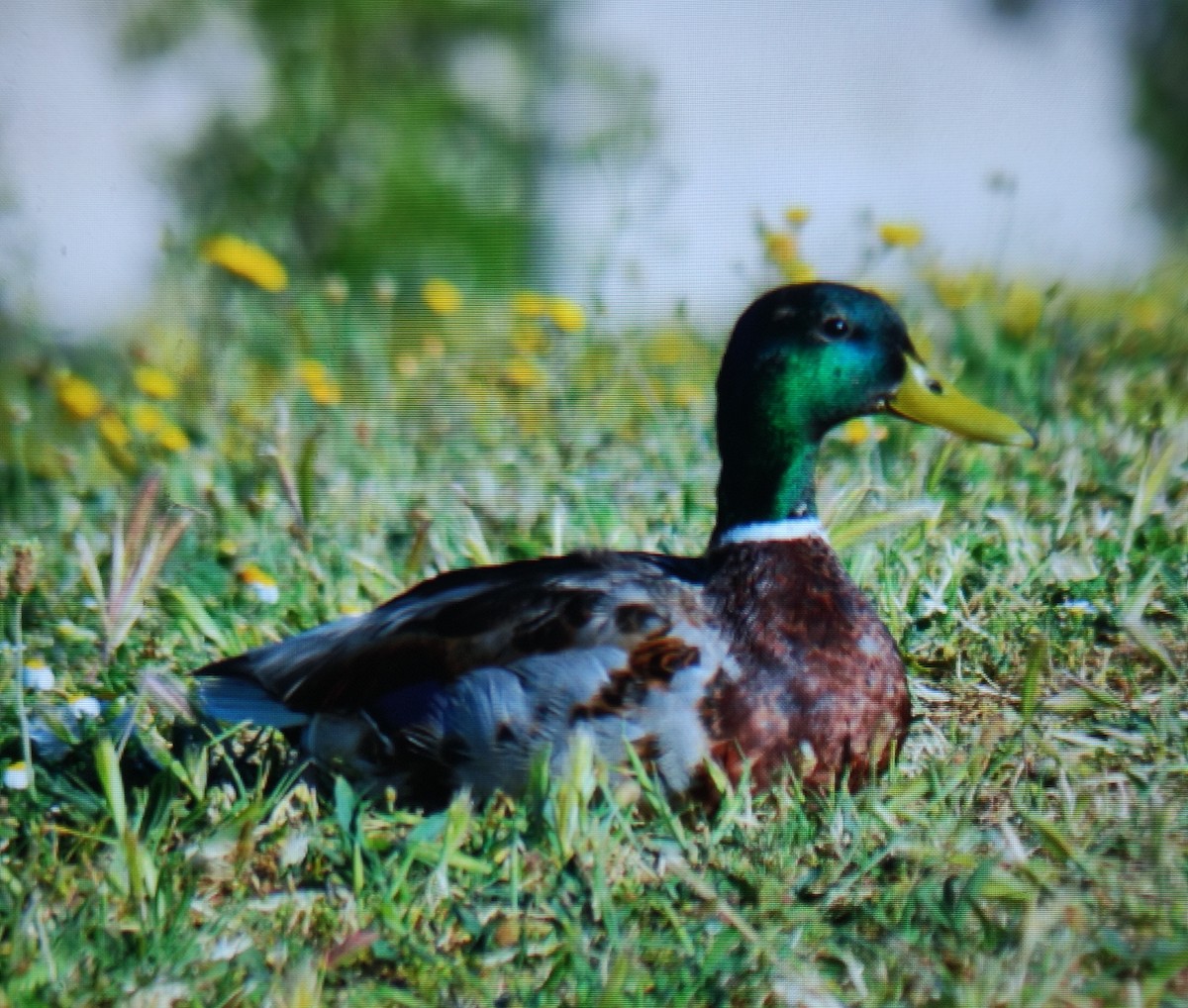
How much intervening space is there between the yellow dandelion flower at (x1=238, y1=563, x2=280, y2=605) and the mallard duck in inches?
19.7

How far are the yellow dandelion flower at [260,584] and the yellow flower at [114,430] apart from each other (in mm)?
758

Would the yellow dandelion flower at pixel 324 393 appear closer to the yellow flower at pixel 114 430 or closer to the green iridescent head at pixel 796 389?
the yellow flower at pixel 114 430

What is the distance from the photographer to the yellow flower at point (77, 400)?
13.3 feet

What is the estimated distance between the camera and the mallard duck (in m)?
2.27

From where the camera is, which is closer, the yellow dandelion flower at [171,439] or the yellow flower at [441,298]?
the yellow dandelion flower at [171,439]

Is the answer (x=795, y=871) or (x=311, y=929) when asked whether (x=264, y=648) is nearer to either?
(x=311, y=929)

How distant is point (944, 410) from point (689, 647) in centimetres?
69

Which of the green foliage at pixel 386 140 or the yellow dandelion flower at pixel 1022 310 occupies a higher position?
the green foliage at pixel 386 140

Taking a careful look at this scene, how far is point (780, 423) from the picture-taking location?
259 centimetres

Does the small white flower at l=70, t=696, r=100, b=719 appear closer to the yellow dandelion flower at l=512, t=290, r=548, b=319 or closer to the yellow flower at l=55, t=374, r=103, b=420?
the yellow flower at l=55, t=374, r=103, b=420

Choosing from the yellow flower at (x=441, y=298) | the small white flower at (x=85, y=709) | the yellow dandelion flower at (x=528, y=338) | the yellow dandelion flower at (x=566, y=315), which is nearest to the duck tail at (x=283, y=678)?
the small white flower at (x=85, y=709)

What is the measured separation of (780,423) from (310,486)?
1.24 meters

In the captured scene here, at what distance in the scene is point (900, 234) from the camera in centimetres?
422

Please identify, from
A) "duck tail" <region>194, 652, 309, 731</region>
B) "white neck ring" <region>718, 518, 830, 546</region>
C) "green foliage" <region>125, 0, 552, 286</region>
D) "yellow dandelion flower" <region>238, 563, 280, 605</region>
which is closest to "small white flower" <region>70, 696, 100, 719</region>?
"duck tail" <region>194, 652, 309, 731</region>
